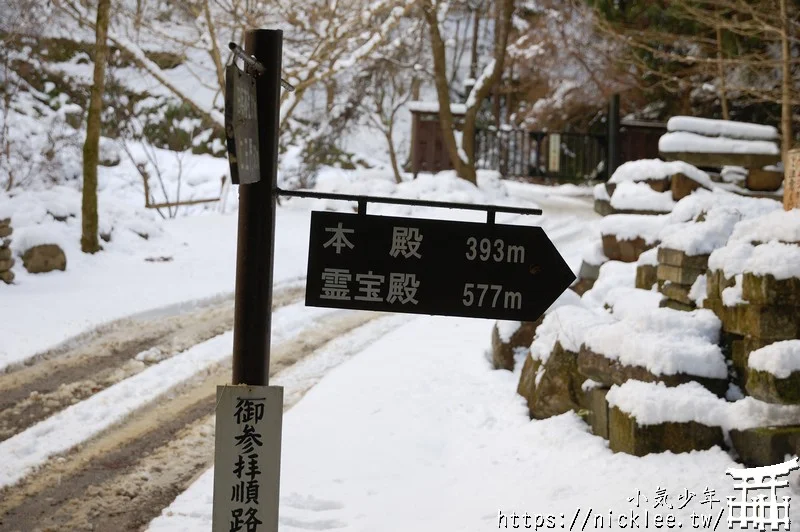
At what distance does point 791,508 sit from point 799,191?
93.5 inches

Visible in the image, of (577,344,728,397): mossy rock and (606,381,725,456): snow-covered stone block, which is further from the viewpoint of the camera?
(577,344,728,397): mossy rock

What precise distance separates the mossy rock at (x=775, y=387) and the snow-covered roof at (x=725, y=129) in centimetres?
814

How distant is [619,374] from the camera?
19.4ft

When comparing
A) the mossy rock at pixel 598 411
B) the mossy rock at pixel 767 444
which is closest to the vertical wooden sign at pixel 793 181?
the mossy rock at pixel 767 444

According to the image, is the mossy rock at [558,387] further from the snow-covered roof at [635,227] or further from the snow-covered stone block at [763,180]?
the snow-covered stone block at [763,180]

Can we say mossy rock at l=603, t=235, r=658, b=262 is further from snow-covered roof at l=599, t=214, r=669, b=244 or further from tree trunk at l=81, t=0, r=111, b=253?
tree trunk at l=81, t=0, r=111, b=253

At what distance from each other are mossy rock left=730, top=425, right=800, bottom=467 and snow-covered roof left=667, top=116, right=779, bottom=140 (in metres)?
8.35

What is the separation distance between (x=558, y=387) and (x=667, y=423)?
1430mm

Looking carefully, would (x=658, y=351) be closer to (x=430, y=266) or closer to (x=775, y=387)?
(x=775, y=387)

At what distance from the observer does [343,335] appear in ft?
32.2

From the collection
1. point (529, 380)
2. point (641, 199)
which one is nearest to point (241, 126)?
point (529, 380)

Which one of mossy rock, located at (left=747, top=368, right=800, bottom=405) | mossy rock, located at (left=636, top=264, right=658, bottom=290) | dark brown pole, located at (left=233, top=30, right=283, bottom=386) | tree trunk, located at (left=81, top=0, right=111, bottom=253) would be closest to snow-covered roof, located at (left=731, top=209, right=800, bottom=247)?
mossy rock, located at (left=747, top=368, right=800, bottom=405)

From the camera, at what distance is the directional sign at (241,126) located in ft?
8.14

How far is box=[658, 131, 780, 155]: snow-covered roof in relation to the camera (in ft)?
40.5
